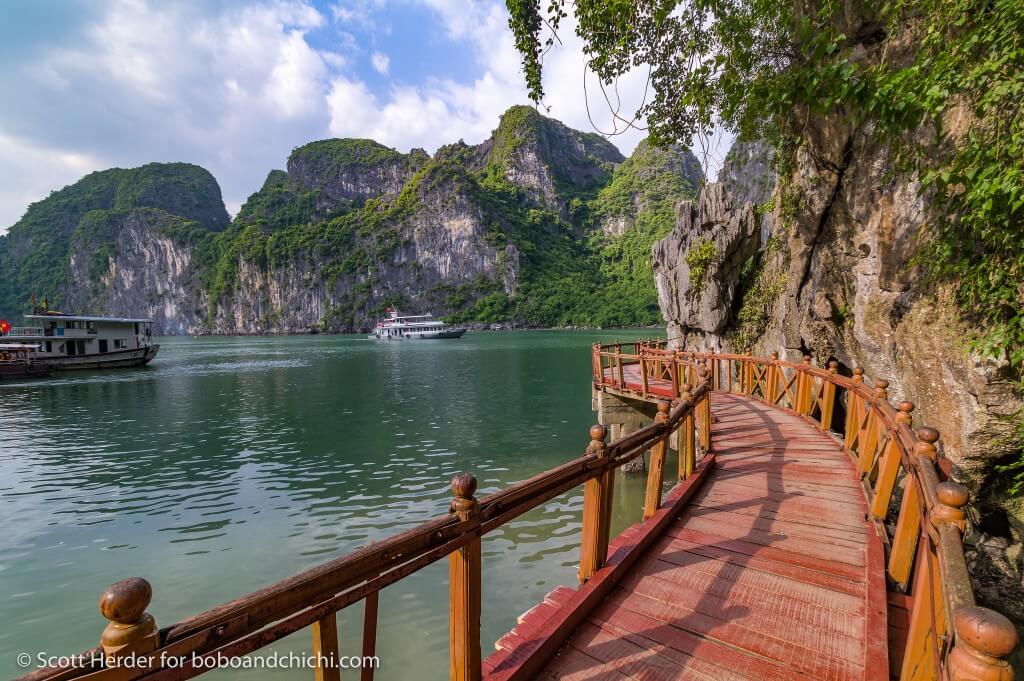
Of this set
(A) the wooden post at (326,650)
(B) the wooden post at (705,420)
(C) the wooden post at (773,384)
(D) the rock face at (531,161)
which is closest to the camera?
(A) the wooden post at (326,650)

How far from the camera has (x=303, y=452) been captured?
17.2m

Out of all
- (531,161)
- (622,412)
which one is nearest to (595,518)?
(622,412)

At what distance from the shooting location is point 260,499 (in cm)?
1262

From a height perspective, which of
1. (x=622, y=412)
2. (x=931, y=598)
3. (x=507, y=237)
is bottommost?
(x=622, y=412)

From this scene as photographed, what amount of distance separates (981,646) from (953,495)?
41.9 inches

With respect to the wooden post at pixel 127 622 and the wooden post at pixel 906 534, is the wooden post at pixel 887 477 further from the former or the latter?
the wooden post at pixel 127 622

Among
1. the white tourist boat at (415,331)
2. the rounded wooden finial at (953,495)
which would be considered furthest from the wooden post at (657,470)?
the white tourist boat at (415,331)

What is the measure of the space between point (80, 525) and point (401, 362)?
3978cm

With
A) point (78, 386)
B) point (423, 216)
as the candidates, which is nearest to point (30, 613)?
point (78, 386)

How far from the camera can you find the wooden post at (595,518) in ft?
12.4

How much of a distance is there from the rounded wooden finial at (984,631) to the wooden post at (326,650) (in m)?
2.28

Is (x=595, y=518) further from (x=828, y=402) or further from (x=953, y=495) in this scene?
(x=828, y=402)

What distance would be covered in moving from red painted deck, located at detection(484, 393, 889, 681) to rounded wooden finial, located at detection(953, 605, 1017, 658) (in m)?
1.81

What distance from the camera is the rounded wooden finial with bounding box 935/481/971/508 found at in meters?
2.16
